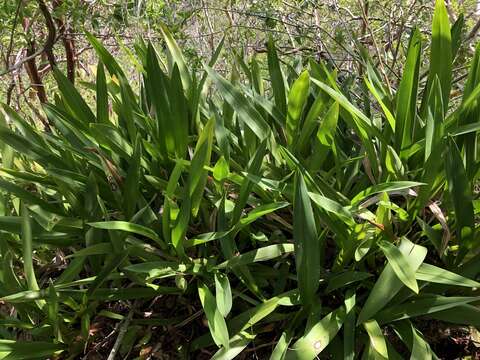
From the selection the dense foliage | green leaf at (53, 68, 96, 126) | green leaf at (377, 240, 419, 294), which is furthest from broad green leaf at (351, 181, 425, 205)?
green leaf at (53, 68, 96, 126)

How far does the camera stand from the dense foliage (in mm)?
1012

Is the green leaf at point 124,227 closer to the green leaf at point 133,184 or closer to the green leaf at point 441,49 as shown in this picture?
the green leaf at point 133,184

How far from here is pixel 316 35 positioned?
2.32m

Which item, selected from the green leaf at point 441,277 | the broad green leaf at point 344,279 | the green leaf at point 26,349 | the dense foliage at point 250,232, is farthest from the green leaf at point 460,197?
the green leaf at point 26,349

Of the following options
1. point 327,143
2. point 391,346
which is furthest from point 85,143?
point 391,346

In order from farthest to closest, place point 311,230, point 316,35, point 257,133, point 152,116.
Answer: point 316,35
point 152,116
point 257,133
point 311,230

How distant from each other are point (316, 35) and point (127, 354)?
165cm

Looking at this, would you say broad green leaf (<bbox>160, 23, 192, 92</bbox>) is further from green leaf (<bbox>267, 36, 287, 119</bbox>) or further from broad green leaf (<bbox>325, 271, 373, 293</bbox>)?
broad green leaf (<bbox>325, 271, 373, 293</bbox>)

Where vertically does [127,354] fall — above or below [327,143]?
below

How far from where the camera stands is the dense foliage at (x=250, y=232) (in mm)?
1012

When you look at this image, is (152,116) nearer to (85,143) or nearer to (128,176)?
(85,143)

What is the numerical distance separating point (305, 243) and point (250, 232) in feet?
0.68

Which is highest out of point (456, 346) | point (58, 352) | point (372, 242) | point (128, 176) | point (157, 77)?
point (157, 77)

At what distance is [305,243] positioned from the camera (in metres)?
0.99
